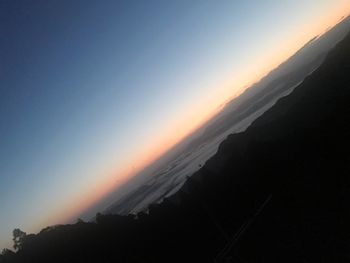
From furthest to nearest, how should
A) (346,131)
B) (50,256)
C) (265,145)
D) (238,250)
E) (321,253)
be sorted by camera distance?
(50,256)
(265,145)
(346,131)
(238,250)
(321,253)

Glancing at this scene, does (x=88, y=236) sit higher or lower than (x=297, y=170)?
higher

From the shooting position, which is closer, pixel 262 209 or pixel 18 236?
pixel 262 209

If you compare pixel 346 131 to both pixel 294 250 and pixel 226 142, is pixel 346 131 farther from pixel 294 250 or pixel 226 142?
pixel 226 142

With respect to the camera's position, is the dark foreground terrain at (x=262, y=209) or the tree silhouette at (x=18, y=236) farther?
the tree silhouette at (x=18, y=236)

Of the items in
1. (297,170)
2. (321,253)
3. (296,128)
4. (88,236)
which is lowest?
(321,253)

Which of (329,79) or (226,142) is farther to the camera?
(226,142)

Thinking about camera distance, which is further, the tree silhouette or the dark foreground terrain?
the tree silhouette

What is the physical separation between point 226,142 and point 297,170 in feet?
61.8

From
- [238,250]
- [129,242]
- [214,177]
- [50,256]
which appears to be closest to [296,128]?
[214,177]

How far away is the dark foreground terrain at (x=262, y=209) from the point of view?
80.0 feet

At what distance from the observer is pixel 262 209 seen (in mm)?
29500

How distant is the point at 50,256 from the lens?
4322 centimetres

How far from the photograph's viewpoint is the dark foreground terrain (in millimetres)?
24391

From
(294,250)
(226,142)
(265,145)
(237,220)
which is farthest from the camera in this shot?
(226,142)
